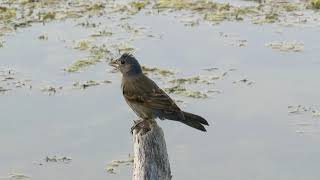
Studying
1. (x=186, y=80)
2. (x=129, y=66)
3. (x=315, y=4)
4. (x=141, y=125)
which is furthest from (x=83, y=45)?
(x=141, y=125)

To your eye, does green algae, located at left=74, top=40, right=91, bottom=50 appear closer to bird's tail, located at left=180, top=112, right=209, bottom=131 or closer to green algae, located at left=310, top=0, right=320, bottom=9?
green algae, located at left=310, top=0, right=320, bottom=9

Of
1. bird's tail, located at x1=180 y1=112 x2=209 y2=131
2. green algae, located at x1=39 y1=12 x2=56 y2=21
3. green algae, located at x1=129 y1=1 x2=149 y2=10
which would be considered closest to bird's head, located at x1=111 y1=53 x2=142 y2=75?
bird's tail, located at x1=180 y1=112 x2=209 y2=131

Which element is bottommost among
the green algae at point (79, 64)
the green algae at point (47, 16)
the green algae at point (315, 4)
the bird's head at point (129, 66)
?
the green algae at point (79, 64)

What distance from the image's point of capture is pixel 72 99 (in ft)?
38.5

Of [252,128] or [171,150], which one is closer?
[171,150]

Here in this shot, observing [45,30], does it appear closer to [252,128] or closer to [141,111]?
[252,128]

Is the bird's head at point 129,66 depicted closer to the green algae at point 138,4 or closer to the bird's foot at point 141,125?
the bird's foot at point 141,125

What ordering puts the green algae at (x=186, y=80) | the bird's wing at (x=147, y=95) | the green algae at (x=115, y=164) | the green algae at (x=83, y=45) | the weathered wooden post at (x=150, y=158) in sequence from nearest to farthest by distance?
the weathered wooden post at (x=150, y=158) < the bird's wing at (x=147, y=95) < the green algae at (x=115, y=164) < the green algae at (x=186, y=80) < the green algae at (x=83, y=45)

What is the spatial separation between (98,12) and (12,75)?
406cm

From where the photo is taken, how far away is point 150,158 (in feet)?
18.9

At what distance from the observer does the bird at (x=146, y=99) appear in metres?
6.66

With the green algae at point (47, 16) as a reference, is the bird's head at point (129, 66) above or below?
above

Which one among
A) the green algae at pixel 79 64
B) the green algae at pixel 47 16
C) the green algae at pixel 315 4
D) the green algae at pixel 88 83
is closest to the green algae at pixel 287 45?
the green algae at pixel 315 4

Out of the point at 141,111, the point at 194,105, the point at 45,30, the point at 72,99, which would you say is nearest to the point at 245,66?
the point at 194,105
